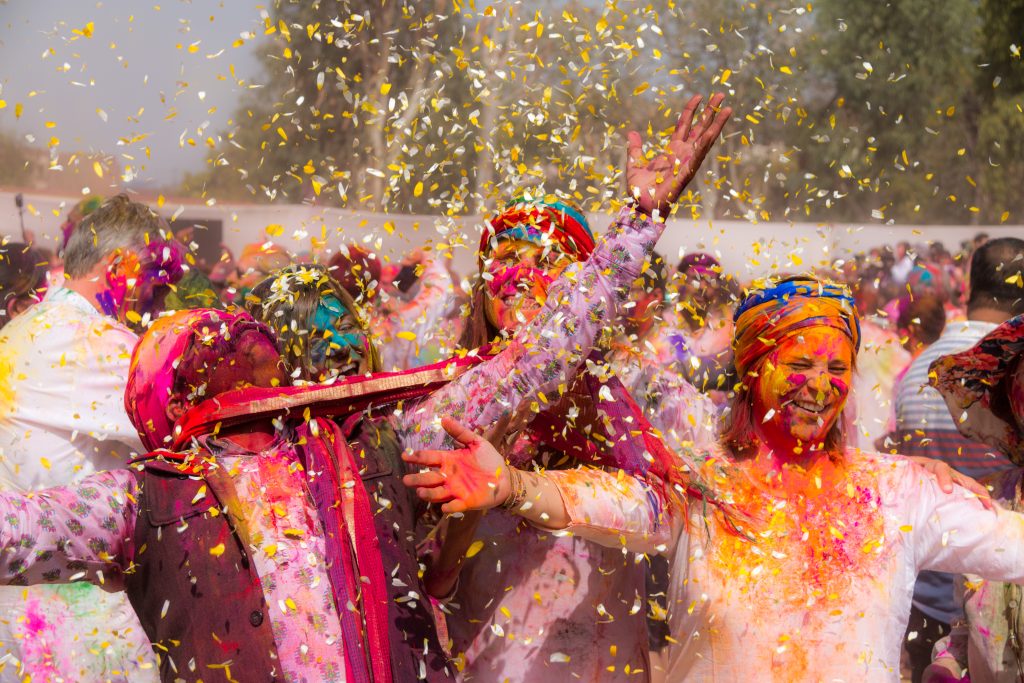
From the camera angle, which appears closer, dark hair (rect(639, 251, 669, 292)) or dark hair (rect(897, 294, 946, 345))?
dark hair (rect(639, 251, 669, 292))

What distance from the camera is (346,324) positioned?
388 centimetres

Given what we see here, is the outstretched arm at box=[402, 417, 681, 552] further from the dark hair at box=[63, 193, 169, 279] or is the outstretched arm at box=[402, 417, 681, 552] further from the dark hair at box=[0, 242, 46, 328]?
the dark hair at box=[0, 242, 46, 328]

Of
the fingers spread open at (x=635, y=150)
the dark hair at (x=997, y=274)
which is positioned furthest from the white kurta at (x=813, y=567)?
the dark hair at (x=997, y=274)

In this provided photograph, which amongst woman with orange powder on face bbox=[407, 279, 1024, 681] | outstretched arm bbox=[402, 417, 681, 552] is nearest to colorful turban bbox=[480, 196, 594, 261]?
woman with orange powder on face bbox=[407, 279, 1024, 681]

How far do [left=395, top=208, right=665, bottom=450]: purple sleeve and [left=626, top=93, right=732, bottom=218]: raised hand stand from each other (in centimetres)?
7

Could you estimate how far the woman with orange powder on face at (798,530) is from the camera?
3.12 meters

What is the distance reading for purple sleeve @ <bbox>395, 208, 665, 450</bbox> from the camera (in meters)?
3.26

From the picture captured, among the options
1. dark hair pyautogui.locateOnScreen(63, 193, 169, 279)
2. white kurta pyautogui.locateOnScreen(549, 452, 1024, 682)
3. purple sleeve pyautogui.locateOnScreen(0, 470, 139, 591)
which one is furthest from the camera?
dark hair pyautogui.locateOnScreen(63, 193, 169, 279)

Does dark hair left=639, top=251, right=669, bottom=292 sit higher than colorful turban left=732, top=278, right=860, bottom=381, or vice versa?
colorful turban left=732, top=278, right=860, bottom=381

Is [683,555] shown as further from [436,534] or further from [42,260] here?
[42,260]

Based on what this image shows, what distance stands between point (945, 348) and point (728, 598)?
3079 millimetres

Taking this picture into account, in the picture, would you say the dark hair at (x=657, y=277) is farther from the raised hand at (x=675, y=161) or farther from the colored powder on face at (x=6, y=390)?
the colored powder on face at (x=6, y=390)

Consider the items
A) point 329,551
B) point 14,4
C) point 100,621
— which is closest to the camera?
point 329,551

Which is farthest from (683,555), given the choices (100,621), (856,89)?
(856,89)
